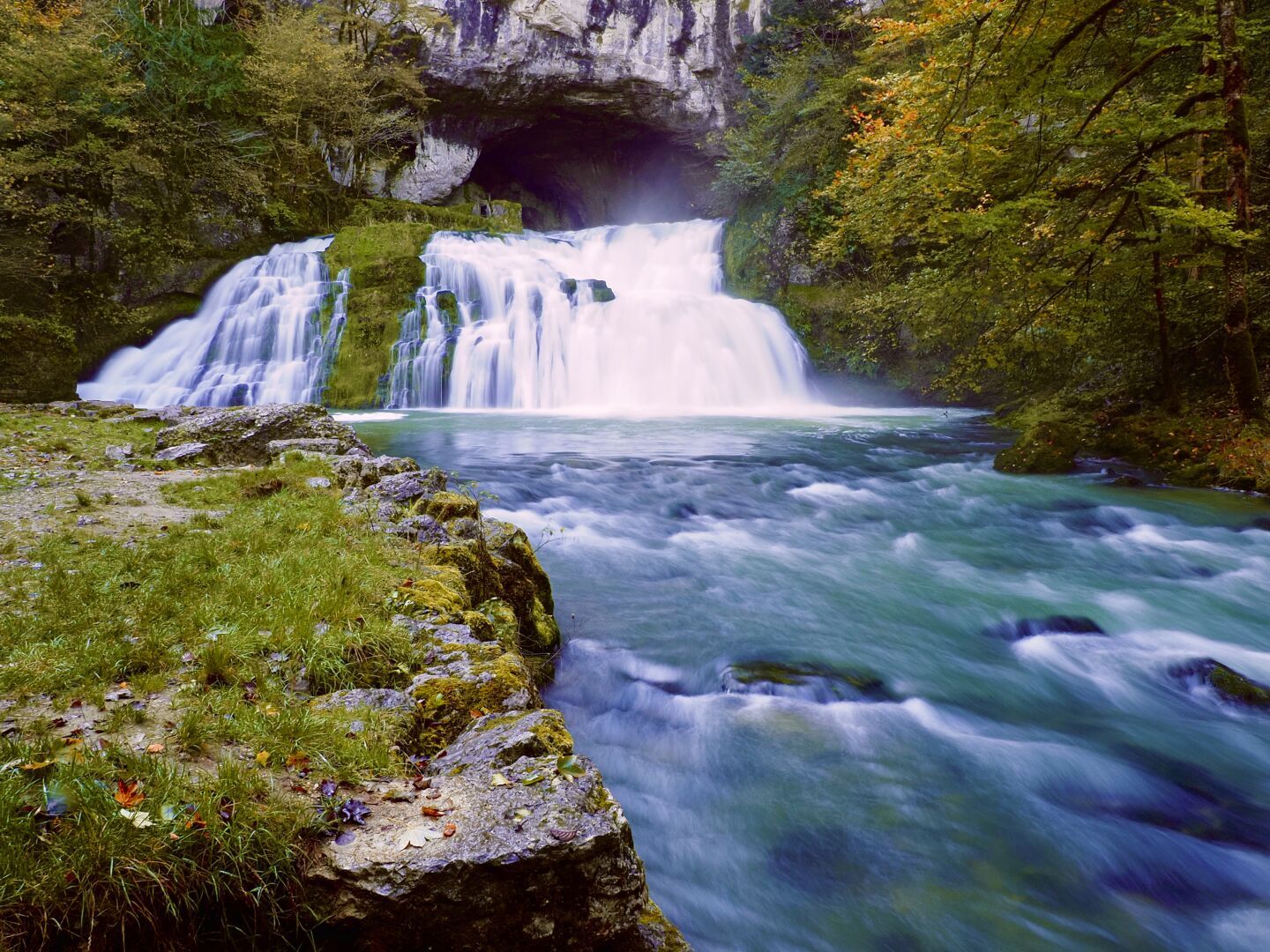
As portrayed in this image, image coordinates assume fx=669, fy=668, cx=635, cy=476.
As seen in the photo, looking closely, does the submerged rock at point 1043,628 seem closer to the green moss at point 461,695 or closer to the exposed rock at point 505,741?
the green moss at point 461,695

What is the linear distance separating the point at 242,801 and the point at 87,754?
Answer: 1.47 ft

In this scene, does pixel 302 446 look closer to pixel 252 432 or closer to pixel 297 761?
pixel 252 432

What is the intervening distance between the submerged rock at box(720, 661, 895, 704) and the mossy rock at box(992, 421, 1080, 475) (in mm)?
6480

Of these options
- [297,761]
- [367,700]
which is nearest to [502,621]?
[367,700]

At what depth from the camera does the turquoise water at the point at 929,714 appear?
2578 millimetres

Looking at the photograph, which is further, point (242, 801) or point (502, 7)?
point (502, 7)

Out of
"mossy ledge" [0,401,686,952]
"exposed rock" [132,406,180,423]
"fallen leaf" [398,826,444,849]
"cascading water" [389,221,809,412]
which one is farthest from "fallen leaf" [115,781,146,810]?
"cascading water" [389,221,809,412]

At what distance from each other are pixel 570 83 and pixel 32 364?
20.0m

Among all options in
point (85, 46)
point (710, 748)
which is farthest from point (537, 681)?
point (85, 46)

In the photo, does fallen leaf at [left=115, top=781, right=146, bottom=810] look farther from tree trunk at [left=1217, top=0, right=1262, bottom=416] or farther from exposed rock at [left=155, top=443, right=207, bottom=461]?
tree trunk at [left=1217, top=0, right=1262, bottom=416]

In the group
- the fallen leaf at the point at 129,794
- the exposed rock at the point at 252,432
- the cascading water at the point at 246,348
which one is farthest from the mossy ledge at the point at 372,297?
the fallen leaf at the point at 129,794

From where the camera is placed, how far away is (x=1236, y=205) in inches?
271

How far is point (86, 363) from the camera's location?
14461 mm

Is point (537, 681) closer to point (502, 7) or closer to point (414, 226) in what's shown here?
point (414, 226)
